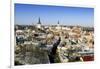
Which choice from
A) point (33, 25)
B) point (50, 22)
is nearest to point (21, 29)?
point (33, 25)

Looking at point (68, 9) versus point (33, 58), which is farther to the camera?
point (68, 9)

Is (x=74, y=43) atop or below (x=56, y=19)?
below
